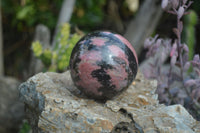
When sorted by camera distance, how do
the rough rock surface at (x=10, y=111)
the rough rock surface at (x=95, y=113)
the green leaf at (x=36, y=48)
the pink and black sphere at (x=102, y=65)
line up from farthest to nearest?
the rough rock surface at (x=10, y=111)
the green leaf at (x=36, y=48)
the pink and black sphere at (x=102, y=65)
the rough rock surface at (x=95, y=113)

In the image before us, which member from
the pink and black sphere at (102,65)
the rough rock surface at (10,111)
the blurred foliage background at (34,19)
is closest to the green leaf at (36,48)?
the rough rock surface at (10,111)

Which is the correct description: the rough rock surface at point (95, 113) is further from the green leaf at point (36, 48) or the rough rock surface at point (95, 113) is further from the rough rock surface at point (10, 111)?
the rough rock surface at point (10, 111)

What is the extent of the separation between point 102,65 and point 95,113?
282 millimetres

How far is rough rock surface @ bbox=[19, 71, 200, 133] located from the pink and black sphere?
10cm

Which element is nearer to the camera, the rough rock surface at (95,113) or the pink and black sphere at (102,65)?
the rough rock surface at (95,113)

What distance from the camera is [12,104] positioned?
10.5ft

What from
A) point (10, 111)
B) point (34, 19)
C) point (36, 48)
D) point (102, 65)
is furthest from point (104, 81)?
point (34, 19)

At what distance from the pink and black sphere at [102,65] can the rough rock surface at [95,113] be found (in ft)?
0.34

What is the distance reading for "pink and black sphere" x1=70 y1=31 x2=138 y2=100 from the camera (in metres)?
1.52

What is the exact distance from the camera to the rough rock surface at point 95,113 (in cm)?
140

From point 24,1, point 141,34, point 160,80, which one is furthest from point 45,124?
point 24,1

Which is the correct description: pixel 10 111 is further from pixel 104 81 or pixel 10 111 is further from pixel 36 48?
pixel 104 81

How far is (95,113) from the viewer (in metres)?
1.47

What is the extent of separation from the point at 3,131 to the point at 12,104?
0.33 m
